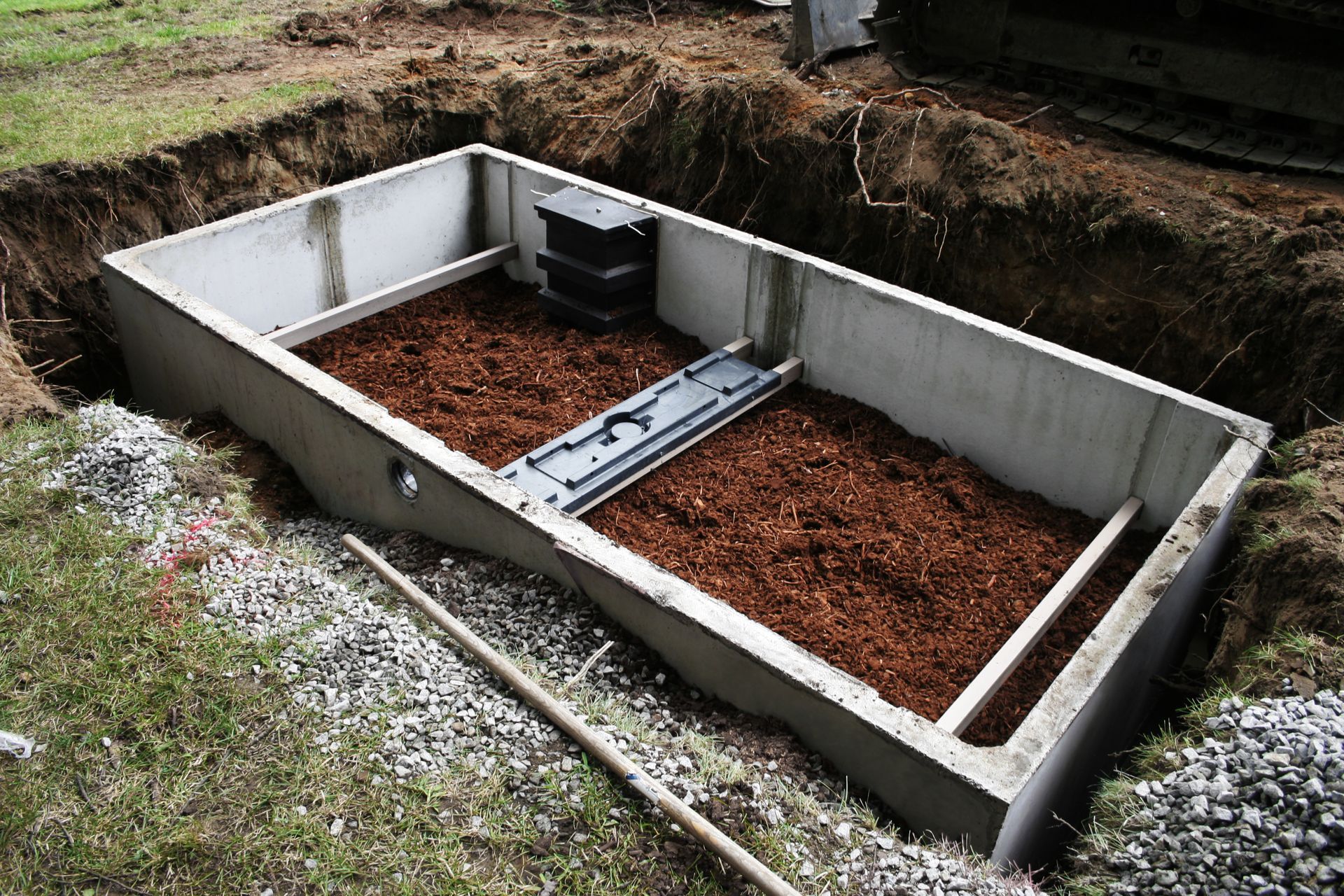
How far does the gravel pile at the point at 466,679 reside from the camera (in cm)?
Result: 336

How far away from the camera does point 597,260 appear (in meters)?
6.96

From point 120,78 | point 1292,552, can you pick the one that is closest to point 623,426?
point 1292,552

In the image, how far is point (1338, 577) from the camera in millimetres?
3705

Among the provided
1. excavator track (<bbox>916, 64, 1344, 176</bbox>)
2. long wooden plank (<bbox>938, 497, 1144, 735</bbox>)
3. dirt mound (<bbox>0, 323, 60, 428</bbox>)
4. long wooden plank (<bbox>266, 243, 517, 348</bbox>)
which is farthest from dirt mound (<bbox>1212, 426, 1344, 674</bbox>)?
dirt mound (<bbox>0, 323, 60, 428</bbox>)

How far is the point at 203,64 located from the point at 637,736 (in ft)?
26.4

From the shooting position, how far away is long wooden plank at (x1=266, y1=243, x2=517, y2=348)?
676 cm

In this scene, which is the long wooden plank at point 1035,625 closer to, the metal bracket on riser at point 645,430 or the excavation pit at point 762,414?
the excavation pit at point 762,414

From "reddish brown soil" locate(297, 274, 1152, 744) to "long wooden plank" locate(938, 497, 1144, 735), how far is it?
201 millimetres

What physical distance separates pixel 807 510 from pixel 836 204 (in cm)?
269

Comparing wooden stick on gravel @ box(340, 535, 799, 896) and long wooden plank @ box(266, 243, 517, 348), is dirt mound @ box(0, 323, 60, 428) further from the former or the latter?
wooden stick on gravel @ box(340, 535, 799, 896)

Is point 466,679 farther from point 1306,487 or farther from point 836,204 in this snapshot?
point 836,204

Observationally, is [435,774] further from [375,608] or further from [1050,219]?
[1050,219]

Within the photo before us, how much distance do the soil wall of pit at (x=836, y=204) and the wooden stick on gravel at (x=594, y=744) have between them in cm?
363

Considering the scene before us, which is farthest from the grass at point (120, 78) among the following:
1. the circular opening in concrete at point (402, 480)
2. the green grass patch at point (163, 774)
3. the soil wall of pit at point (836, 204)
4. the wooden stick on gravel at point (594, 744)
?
the wooden stick on gravel at point (594, 744)
